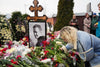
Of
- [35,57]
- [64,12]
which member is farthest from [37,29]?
[64,12]

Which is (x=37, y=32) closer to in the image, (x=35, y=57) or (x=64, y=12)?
(x=35, y=57)

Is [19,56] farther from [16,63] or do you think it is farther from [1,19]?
[1,19]

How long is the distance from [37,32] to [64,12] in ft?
22.6

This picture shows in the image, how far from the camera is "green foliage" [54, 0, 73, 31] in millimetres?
10328

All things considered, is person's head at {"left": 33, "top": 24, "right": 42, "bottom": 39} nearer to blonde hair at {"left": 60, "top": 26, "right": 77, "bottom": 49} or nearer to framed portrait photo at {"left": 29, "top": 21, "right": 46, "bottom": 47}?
framed portrait photo at {"left": 29, "top": 21, "right": 46, "bottom": 47}

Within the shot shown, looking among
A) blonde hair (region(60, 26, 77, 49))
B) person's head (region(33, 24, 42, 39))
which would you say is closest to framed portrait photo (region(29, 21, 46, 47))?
person's head (region(33, 24, 42, 39))

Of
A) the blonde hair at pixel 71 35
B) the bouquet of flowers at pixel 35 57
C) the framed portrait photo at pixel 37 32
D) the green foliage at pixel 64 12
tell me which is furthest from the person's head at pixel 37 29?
the green foliage at pixel 64 12

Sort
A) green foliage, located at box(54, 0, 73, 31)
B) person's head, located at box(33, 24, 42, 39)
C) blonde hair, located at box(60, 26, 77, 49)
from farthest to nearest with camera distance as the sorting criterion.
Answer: green foliage, located at box(54, 0, 73, 31)
person's head, located at box(33, 24, 42, 39)
blonde hair, located at box(60, 26, 77, 49)

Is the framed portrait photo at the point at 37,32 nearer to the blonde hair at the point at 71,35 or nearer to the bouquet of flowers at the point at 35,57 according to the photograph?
the bouquet of flowers at the point at 35,57

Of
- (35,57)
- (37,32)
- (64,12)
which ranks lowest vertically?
(35,57)

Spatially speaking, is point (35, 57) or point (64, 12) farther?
point (64, 12)

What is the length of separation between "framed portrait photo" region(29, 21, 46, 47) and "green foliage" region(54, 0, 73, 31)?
651 centimetres

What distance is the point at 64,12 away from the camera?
34.1 ft

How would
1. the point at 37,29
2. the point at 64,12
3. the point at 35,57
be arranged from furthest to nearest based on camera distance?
the point at 64,12 → the point at 37,29 → the point at 35,57
